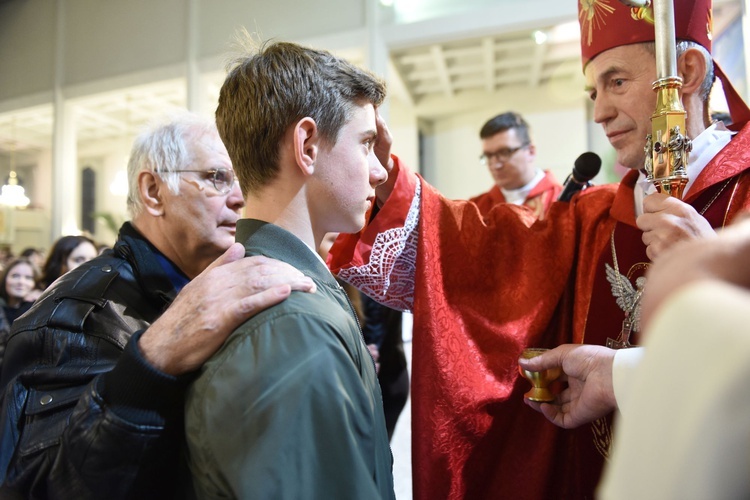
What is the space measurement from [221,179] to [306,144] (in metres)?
0.75

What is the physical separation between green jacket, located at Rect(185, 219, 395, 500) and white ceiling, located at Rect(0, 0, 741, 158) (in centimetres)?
599

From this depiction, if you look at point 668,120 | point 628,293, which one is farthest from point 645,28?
point 628,293

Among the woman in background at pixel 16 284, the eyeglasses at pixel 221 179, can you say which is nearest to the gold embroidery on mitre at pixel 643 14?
the eyeglasses at pixel 221 179

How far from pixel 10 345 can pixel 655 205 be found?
5.02ft

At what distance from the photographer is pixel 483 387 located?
5.18 ft

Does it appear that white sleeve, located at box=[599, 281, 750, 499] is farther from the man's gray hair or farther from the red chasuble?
the man's gray hair

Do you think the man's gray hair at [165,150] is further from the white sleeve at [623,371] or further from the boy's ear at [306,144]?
the white sleeve at [623,371]

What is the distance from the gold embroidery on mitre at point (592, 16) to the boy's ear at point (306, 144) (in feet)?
3.20

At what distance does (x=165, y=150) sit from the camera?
5.78ft

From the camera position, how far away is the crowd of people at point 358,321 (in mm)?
412

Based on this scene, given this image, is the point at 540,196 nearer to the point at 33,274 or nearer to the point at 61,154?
the point at 33,274

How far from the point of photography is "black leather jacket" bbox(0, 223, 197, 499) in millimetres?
1013

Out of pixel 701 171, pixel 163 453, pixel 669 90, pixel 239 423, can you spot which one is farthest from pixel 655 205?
pixel 163 453

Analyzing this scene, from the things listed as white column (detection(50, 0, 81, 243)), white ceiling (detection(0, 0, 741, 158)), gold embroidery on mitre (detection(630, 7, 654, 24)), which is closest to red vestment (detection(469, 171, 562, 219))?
white ceiling (detection(0, 0, 741, 158))
